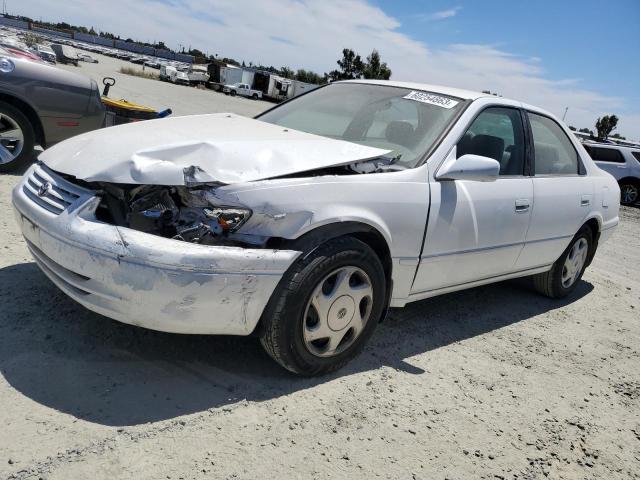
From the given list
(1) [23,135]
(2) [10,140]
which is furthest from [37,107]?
(2) [10,140]

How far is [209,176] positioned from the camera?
8.31ft

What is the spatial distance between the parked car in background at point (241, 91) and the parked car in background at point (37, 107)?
4598 cm

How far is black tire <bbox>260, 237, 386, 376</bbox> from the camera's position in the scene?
102 inches

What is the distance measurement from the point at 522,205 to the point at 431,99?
3.21 feet

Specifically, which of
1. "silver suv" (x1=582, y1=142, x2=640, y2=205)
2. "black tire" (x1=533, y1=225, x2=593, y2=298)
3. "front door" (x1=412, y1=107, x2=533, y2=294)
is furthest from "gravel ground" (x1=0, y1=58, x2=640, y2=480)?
"silver suv" (x1=582, y1=142, x2=640, y2=205)

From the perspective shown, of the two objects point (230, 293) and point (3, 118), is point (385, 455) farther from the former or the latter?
point (3, 118)

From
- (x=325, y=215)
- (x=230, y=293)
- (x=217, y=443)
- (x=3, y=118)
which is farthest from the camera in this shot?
(x=3, y=118)

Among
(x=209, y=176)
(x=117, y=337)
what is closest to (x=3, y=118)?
(x=117, y=337)

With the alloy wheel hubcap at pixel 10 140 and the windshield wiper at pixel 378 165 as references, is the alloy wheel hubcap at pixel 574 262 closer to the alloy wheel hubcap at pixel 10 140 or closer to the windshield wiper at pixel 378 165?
the windshield wiper at pixel 378 165

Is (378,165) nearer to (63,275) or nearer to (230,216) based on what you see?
(230,216)

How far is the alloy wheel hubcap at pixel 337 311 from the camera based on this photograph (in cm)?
279

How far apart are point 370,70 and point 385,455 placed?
6054 cm

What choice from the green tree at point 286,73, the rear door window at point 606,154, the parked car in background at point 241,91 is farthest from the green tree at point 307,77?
the rear door window at point 606,154

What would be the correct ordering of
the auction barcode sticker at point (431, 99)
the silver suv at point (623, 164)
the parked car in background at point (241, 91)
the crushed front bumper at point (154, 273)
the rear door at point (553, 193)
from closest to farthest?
the crushed front bumper at point (154, 273) → the auction barcode sticker at point (431, 99) → the rear door at point (553, 193) → the silver suv at point (623, 164) → the parked car in background at point (241, 91)
